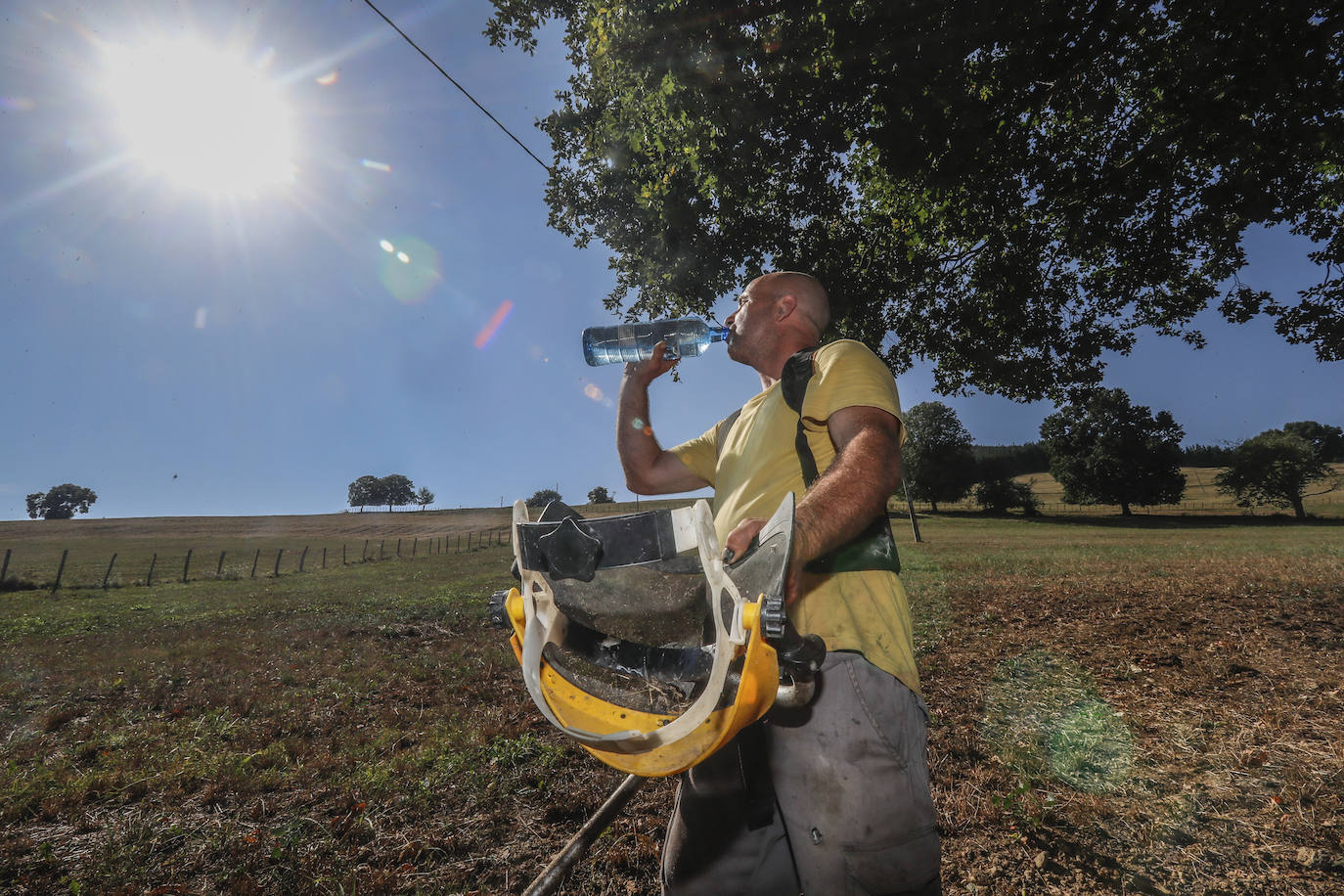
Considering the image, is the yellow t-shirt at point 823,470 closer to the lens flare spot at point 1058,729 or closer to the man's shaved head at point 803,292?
the man's shaved head at point 803,292

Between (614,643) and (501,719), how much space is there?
4929mm

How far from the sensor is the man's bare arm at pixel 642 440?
9.37 feet

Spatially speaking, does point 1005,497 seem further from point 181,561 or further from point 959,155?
point 181,561

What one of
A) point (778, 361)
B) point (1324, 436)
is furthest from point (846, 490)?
point (1324, 436)

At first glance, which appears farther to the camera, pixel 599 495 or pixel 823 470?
pixel 599 495

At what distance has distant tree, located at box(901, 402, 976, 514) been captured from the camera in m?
58.8

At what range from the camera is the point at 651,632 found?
134 cm

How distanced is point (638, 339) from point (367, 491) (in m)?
141

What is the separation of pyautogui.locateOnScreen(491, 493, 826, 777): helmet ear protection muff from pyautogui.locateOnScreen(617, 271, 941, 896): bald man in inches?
6.3

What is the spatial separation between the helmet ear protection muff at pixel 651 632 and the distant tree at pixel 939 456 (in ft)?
203

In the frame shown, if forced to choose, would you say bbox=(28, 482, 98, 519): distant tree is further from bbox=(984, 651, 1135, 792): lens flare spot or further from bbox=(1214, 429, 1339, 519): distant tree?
bbox=(1214, 429, 1339, 519): distant tree

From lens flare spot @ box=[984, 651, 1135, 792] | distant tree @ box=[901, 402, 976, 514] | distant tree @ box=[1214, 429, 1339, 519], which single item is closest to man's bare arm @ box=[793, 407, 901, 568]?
lens flare spot @ box=[984, 651, 1135, 792]

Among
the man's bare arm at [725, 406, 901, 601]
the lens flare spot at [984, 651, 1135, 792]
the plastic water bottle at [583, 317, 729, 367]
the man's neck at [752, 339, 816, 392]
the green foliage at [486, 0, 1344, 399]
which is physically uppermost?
the green foliage at [486, 0, 1344, 399]

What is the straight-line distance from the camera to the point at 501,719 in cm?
543
